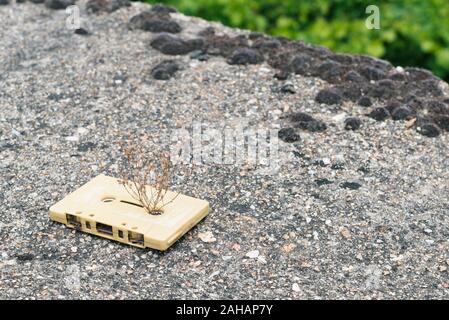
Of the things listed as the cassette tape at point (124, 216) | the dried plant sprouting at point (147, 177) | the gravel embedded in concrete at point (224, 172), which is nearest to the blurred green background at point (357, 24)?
the gravel embedded in concrete at point (224, 172)

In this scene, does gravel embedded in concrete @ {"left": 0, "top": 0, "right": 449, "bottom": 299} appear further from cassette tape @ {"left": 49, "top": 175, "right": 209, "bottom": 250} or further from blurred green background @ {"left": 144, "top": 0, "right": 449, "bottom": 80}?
blurred green background @ {"left": 144, "top": 0, "right": 449, "bottom": 80}

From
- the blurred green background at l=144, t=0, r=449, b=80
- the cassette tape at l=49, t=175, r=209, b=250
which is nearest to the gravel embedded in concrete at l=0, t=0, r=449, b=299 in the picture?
the cassette tape at l=49, t=175, r=209, b=250

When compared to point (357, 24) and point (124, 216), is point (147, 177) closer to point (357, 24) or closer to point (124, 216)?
point (124, 216)

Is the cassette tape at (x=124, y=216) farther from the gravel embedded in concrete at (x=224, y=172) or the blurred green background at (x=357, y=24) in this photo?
the blurred green background at (x=357, y=24)

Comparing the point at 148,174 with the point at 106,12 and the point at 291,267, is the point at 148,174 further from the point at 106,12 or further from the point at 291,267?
the point at 106,12

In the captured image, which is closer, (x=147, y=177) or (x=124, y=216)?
(x=124, y=216)

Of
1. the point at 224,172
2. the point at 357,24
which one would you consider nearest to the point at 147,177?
the point at 224,172
